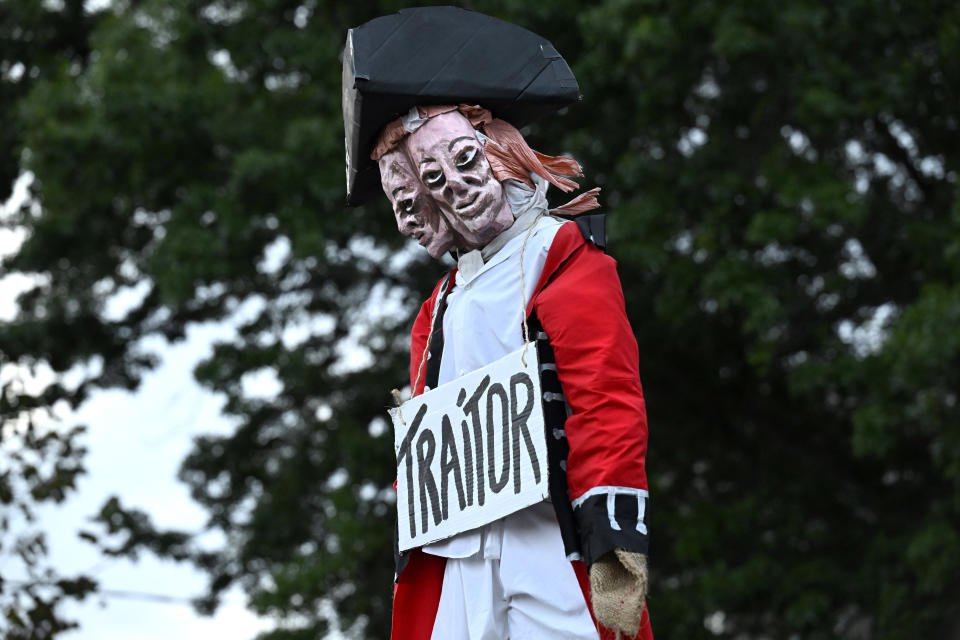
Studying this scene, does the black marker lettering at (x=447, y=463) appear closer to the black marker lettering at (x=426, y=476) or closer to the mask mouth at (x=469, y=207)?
the black marker lettering at (x=426, y=476)

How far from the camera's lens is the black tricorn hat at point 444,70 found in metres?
3.25

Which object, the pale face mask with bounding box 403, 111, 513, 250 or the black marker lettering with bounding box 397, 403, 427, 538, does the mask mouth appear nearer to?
the pale face mask with bounding box 403, 111, 513, 250

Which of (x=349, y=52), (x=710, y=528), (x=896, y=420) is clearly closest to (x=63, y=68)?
(x=710, y=528)

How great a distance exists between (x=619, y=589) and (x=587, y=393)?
42cm

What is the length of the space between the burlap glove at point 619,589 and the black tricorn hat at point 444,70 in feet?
3.61

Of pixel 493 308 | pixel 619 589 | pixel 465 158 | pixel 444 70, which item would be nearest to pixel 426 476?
pixel 493 308

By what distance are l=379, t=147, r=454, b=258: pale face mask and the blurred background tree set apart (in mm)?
4482

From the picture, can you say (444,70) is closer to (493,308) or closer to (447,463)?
(493,308)

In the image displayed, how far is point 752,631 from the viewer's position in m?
10.5

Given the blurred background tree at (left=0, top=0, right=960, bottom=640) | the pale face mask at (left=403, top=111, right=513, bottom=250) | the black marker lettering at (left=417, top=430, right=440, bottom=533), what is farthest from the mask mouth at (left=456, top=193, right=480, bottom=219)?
the blurred background tree at (left=0, top=0, right=960, bottom=640)

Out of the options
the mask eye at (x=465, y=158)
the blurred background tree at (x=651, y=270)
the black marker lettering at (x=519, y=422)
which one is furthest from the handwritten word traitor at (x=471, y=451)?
the blurred background tree at (x=651, y=270)

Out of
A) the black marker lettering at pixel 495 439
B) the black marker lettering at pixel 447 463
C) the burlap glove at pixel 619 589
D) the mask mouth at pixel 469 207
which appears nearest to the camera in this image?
the burlap glove at pixel 619 589

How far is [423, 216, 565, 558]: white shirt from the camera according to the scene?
3.19m

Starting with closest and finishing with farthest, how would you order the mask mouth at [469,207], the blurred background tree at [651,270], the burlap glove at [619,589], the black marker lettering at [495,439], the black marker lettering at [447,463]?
the burlap glove at [619,589] → the black marker lettering at [495,439] → the black marker lettering at [447,463] → the mask mouth at [469,207] → the blurred background tree at [651,270]
